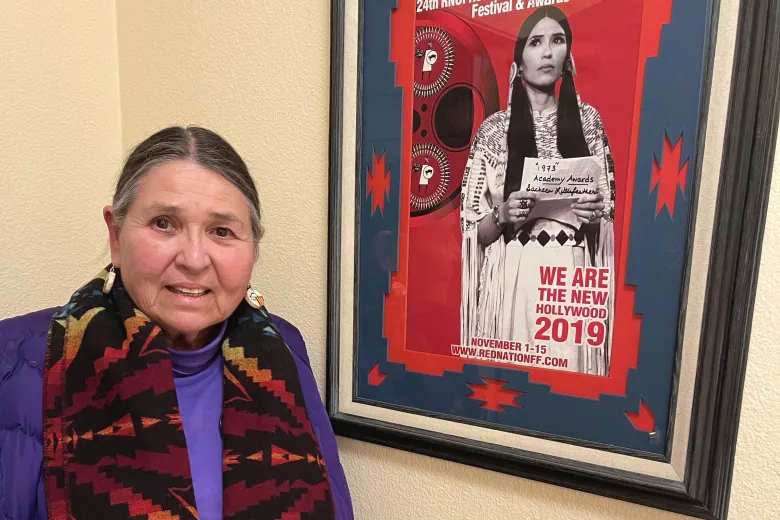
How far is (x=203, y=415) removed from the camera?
818 mm

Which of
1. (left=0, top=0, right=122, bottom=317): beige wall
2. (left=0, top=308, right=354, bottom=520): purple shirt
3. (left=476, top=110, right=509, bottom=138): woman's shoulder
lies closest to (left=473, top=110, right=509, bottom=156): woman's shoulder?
(left=476, top=110, right=509, bottom=138): woman's shoulder

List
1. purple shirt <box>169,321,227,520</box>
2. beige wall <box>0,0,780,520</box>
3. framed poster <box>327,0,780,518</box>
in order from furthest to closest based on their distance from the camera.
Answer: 1. beige wall <box>0,0,780,520</box>
2. purple shirt <box>169,321,227,520</box>
3. framed poster <box>327,0,780,518</box>

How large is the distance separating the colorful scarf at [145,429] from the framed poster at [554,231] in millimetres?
181

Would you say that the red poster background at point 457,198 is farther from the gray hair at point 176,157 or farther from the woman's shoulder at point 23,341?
the woman's shoulder at point 23,341

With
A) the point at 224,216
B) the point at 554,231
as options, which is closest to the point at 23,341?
the point at 224,216

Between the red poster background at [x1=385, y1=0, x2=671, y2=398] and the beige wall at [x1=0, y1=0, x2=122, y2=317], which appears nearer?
the red poster background at [x1=385, y1=0, x2=671, y2=398]

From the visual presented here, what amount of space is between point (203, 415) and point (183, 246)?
0.99 feet

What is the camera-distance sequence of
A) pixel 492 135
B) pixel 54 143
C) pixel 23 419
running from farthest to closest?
pixel 54 143 → pixel 492 135 → pixel 23 419

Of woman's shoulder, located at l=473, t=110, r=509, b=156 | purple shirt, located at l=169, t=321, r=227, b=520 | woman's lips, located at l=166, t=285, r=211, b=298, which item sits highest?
woman's shoulder, located at l=473, t=110, r=509, b=156

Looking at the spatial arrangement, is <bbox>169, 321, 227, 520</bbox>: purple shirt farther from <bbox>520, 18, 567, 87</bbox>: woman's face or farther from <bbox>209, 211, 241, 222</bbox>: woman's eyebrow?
<bbox>520, 18, 567, 87</bbox>: woman's face

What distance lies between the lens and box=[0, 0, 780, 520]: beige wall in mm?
937

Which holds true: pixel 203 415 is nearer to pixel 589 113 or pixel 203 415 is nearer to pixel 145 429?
pixel 145 429

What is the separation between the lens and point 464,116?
2.66 feet

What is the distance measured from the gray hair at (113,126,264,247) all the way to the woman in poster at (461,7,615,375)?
1.36 ft
